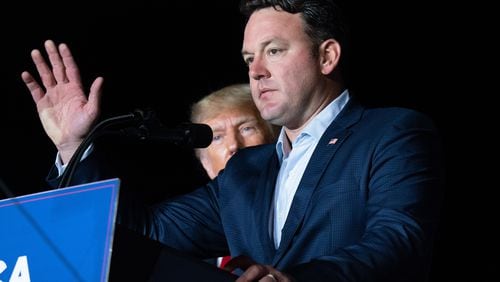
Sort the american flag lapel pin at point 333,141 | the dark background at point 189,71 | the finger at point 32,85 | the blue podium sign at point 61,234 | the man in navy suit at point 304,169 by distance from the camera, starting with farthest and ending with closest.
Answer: the dark background at point 189,71, the finger at point 32,85, the american flag lapel pin at point 333,141, the man in navy suit at point 304,169, the blue podium sign at point 61,234

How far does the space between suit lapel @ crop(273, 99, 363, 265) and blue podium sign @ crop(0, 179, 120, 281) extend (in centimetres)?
60

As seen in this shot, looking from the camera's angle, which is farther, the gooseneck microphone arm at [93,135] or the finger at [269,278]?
the gooseneck microphone arm at [93,135]

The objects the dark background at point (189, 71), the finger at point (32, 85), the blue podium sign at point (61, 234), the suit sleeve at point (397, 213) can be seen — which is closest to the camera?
the blue podium sign at point (61, 234)

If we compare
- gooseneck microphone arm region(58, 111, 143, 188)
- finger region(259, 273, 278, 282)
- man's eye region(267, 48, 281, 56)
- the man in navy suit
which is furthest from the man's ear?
finger region(259, 273, 278, 282)

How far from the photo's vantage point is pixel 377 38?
3.29 meters

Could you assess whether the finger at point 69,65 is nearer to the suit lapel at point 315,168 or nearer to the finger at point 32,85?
the finger at point 32,85

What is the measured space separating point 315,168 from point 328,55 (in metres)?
0.40

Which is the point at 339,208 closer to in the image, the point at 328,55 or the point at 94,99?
the point at 328,55

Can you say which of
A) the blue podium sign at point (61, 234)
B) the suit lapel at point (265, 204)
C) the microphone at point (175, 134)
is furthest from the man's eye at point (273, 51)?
the blue podium sign at point (61, 234)

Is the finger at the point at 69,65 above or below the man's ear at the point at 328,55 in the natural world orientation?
above

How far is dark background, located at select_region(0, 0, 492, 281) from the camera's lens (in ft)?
10.5

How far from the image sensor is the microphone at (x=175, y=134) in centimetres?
167

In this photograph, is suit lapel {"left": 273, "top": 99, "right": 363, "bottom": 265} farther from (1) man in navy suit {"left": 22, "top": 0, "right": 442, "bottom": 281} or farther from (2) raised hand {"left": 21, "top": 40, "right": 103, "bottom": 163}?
(2) raised hand {"left": 21, "top": 40, "right": 103, "bottom": 163}

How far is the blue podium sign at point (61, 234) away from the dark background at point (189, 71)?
2.04 m
